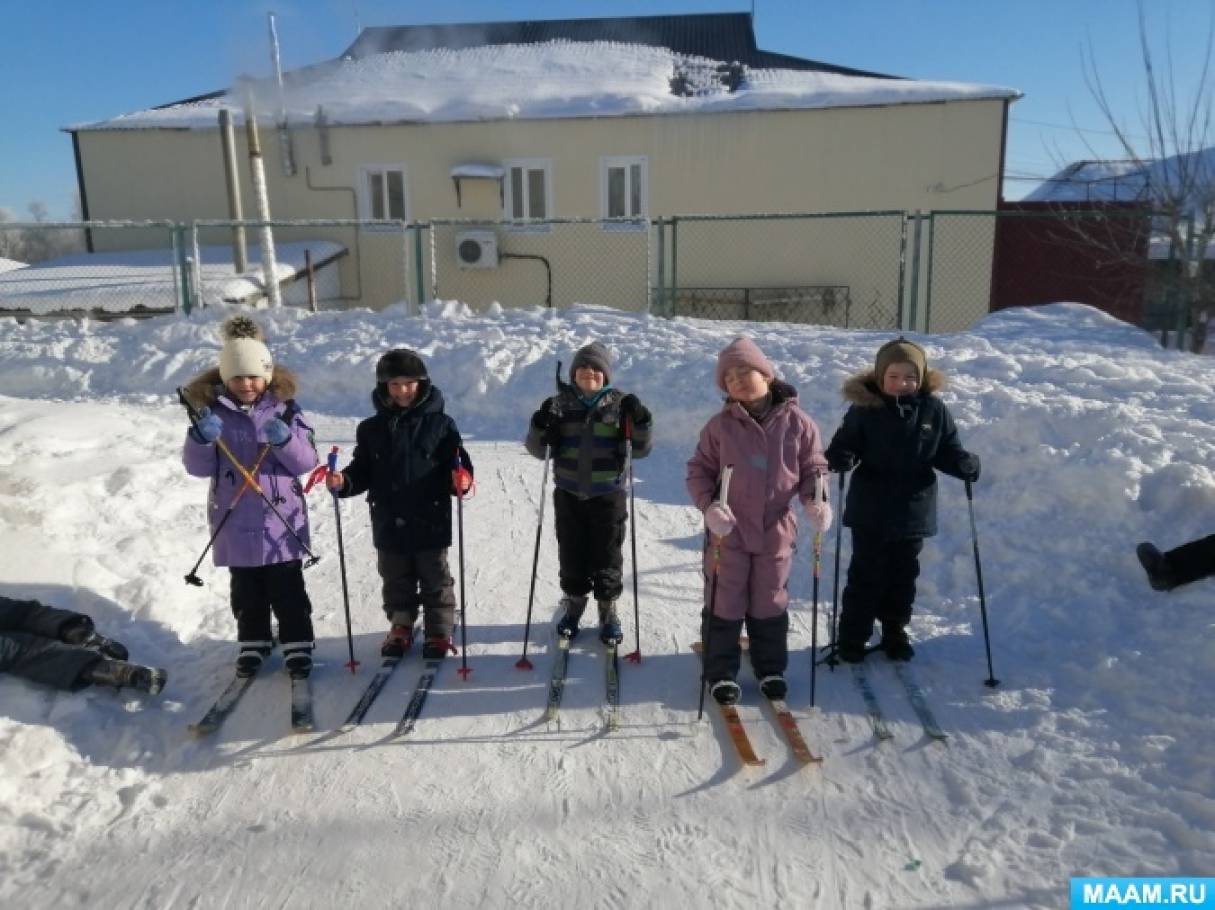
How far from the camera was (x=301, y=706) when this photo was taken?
3.61m

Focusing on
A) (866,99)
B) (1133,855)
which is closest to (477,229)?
(866,99)

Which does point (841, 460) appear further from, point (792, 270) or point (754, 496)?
point (792, 270)

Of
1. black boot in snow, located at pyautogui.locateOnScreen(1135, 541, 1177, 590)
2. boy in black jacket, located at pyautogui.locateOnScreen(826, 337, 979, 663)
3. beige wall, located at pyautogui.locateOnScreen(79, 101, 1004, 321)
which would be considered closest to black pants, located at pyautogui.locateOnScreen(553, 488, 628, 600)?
boy in black jacket, located at pyautogui.locateOnScreen(826, 337, 979, 663)

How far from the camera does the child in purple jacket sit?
3693mm

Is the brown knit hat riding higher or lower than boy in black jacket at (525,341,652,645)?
higher

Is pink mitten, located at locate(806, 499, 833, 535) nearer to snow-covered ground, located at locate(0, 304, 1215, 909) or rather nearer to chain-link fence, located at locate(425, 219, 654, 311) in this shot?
snow-covered ground, located at locate(0, 304, 1215, 909)

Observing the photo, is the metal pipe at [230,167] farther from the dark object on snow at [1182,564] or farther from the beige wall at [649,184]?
the dark object on snow at [1182,564]

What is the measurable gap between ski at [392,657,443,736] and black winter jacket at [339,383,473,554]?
58 cm

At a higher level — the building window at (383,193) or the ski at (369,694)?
the building window at (383,193)

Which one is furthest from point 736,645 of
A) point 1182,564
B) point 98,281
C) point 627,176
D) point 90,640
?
point 98,281

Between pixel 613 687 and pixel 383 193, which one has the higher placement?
pixel 383 193

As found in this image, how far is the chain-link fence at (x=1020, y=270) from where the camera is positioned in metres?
15.5

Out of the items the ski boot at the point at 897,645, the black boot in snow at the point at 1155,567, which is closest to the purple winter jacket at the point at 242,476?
the ski boot at the point at 897,645

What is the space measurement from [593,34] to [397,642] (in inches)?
802
